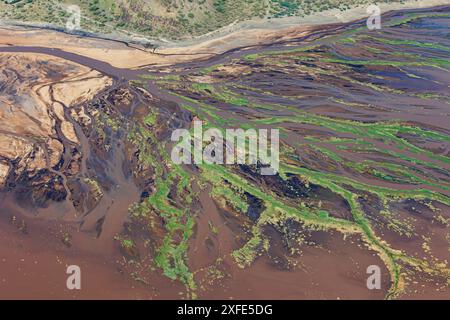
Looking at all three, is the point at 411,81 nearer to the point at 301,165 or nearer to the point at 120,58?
the point at 301,165

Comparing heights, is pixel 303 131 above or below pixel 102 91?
below

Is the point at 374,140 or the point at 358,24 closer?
the point at 374,140

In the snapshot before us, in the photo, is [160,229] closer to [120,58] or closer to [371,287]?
[371,287]

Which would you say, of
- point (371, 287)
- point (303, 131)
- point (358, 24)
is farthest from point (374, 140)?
point (358, 24)
